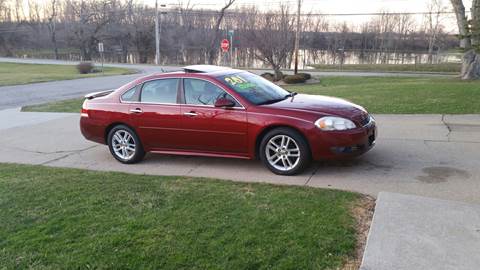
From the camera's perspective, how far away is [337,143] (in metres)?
5.51

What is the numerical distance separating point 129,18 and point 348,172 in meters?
73.1

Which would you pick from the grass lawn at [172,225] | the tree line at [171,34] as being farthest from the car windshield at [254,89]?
the tree line at [171,34]

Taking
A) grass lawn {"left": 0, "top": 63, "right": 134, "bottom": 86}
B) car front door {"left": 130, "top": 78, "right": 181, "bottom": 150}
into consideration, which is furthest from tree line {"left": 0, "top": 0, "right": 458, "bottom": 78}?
car front door {"left": 130, "top": 78, "right": 181, "bottom": 150}

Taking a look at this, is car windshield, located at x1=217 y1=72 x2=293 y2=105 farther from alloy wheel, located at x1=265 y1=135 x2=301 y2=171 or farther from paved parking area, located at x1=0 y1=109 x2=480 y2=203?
paved parking area, located at x1=0 y1=109 x2=480 y2=203

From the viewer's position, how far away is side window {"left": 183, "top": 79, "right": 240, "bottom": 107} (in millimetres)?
6160

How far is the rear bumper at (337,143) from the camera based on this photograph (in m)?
5.50

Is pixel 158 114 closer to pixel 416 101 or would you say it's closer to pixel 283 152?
pixel 283 152

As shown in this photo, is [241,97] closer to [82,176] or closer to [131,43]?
→ [82,176]

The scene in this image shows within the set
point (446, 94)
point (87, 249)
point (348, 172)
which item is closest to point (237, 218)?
point (87, 249)

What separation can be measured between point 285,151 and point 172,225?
2.18 meters

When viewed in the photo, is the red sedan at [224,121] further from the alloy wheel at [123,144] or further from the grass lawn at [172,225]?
the grass lawn at [172,225]

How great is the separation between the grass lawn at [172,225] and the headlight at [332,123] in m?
0.94

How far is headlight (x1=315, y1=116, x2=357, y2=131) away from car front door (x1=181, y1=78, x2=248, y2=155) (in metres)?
1.04

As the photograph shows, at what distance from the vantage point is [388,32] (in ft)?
207
